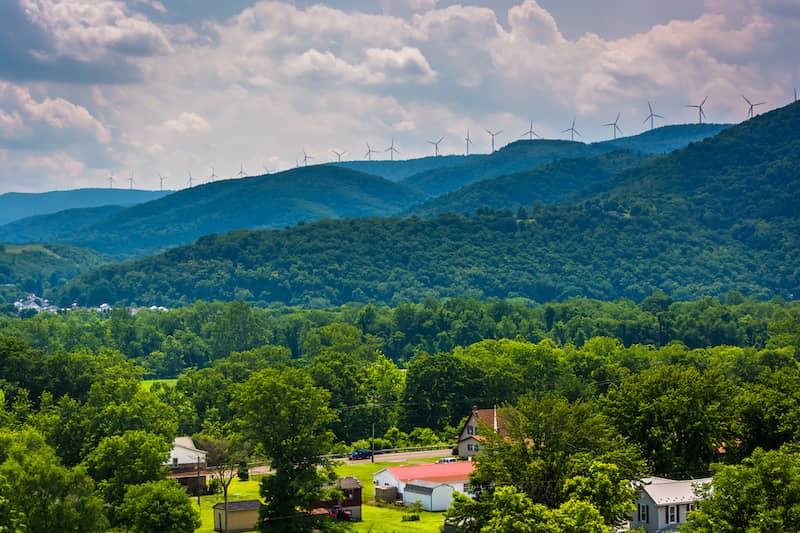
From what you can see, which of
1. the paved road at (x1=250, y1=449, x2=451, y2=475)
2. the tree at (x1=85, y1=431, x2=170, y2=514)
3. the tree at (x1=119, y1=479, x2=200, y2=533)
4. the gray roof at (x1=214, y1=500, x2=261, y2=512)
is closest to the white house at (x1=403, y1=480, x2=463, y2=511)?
the gray roof at (x1=214, y1=500, x2=261, y2=512)

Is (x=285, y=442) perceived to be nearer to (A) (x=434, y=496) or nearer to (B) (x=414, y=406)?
(A) (x=434, y=496)

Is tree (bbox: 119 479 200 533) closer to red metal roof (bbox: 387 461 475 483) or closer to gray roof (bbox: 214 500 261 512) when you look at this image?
gray roof (bbox: 214 500 261 512)

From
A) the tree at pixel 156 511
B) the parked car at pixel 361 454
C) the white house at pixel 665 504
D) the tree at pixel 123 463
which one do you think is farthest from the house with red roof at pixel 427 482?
the tree at pixel 156 511

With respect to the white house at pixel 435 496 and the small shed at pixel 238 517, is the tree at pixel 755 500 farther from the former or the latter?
the small shed at pixel 238 517

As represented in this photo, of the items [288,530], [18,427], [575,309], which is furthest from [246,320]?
[288,530]

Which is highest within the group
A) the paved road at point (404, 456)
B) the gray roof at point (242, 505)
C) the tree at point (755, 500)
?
the tree at point (755, 500)
